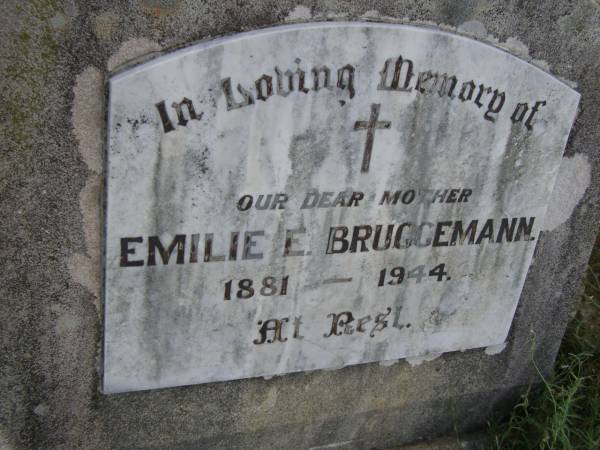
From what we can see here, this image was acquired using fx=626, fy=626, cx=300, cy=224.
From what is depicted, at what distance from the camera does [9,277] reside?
5.15ft

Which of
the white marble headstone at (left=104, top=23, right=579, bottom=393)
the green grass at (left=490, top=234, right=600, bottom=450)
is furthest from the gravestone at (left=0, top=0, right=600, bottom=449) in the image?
the green grass at (left=490, top=234, right=600, bottom=450)

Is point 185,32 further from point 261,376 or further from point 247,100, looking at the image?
point 261,376

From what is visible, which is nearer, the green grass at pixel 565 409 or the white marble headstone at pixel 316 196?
the white marble headstone at pixel 316 196

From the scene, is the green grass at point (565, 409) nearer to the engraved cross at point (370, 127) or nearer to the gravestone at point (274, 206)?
the gravestone at point (274, 206)

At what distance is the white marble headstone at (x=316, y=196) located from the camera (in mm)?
1544

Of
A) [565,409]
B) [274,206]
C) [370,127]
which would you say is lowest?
[565,409]

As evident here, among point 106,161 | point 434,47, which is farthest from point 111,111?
point 434,47

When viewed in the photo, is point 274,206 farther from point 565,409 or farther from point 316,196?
point 565,409

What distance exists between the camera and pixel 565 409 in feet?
7.11

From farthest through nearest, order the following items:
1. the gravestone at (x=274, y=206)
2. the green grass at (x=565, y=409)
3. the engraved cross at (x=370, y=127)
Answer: the green grass at (x=565, y=409) < the engraved cross at (x=370, y=127) < the gravestone at (x=274, y=206)

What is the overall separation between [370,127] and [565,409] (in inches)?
49.0

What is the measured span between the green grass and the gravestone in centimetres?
33

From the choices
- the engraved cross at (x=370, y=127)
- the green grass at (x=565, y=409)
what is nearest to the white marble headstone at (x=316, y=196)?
the engraved cross at (x=370, y=127)

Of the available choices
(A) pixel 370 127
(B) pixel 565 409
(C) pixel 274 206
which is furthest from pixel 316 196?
(B) pixel 565 409
